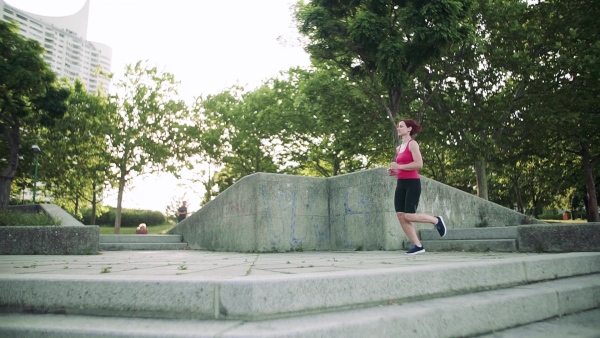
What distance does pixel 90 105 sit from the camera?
24.3 m

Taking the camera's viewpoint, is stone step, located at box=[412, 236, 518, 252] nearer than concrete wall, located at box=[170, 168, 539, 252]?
Yes

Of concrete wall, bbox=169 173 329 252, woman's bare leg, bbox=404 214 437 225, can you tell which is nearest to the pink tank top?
woman's bare leg, bbox=404 214 437 225

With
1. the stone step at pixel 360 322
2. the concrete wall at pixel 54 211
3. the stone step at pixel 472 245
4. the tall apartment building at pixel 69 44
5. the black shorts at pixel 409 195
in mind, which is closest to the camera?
the stone step at pixel 360 322

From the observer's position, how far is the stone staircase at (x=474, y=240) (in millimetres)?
5602

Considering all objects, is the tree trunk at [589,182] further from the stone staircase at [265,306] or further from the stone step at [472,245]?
the stone staircase at [265,306]

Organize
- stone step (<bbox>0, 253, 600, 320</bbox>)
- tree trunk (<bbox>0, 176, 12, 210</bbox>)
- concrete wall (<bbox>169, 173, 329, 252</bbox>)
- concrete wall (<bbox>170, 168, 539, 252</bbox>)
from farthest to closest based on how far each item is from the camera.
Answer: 1. tree trunk (<bbox>0, 176, 12, 210</bbox>)
2. concrete wall (<bbox>169, 173, 329, 252</bbox>)
3. concrete wall (<bbox>170, 168, 539, 252</bbox>)
4. stone step (<bbox>0, 253, 600, 320</bbox>)

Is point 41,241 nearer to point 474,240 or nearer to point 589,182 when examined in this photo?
point 474,240

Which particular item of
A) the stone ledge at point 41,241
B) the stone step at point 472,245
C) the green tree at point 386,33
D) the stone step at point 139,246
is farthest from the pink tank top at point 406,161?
the stone step at point 139,246

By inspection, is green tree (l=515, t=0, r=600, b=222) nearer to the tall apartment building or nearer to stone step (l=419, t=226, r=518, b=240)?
stone step (l=419, t=226, r=518, b=240)

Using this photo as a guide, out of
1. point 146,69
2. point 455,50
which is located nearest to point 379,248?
point 455,50

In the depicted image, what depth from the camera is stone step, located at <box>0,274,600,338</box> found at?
1868 mm

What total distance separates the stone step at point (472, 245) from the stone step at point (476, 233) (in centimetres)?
23

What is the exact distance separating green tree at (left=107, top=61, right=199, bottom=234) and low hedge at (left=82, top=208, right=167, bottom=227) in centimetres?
1418

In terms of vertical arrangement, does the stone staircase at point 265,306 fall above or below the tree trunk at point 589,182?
below
